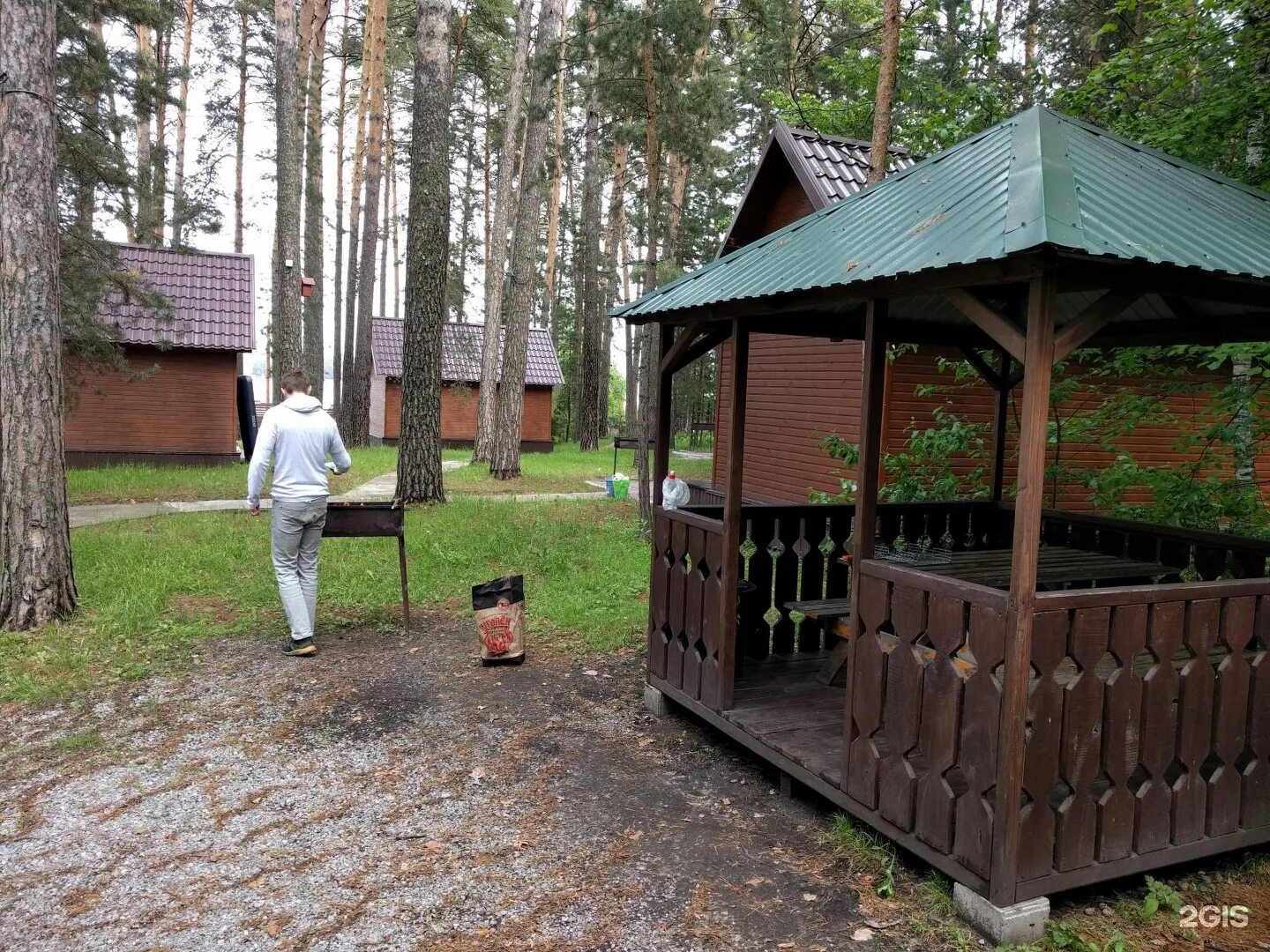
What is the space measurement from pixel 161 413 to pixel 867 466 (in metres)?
18.5

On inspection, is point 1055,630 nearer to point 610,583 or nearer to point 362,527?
point 362,527

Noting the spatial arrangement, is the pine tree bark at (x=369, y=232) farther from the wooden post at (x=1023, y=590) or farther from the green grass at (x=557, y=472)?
the wooden post at (x=1023, y=590)

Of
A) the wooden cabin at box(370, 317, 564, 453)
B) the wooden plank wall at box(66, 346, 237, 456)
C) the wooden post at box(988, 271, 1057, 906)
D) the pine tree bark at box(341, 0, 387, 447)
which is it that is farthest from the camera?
the wooden cabin at box(370, 317, 564, 453)

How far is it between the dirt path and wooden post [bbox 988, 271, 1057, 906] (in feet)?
2.02

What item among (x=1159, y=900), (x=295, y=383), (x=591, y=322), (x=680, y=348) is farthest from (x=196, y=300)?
(x=1159, y=900)

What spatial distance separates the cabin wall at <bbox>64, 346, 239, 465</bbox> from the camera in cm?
1803

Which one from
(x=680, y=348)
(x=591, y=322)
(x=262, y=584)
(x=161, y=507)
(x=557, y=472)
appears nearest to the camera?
(x=680, y=348)

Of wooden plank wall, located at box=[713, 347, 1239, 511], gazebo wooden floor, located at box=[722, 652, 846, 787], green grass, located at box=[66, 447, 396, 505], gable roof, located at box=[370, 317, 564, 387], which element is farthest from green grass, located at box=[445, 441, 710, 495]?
gazebo wooden floor, located at box=[722, 652, 846, 787]

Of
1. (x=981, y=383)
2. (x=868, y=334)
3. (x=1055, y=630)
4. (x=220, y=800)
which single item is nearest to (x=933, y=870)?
(x=1055, y=630)

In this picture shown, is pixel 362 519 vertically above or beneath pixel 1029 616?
beneath

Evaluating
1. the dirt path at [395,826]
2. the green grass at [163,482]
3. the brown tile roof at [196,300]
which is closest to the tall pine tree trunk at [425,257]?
the green grass at [163,482]

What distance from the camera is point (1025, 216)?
9.75 feet

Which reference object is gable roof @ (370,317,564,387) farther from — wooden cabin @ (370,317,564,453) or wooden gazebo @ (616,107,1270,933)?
wooden gazebo @ (616,107,1270,933)

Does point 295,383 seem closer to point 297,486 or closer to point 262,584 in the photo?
point 297,486
